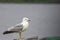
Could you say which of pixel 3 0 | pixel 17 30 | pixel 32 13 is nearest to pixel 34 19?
pixel 32 13

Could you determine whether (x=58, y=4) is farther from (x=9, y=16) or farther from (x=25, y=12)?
(x=9, y=16)

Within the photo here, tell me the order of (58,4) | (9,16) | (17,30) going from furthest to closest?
(58,4)
(9,16)
(17,30)

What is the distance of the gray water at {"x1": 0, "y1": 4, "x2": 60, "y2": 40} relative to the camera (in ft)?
13.1

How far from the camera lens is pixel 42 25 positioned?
4184 millimetres

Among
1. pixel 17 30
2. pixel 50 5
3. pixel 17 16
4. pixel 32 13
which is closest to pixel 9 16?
pixel 17 16

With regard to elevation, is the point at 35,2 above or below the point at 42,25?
above

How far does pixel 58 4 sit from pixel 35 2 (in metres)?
0.44

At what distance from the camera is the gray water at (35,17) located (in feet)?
13.1

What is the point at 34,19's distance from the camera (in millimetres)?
4145

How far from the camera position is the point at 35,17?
4.15 meters

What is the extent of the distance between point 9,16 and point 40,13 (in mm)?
579

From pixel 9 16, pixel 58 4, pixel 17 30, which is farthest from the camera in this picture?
pixel 58 4

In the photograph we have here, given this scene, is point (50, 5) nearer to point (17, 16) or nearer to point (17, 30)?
point (17, 16)

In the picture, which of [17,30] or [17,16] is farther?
[17,16]
